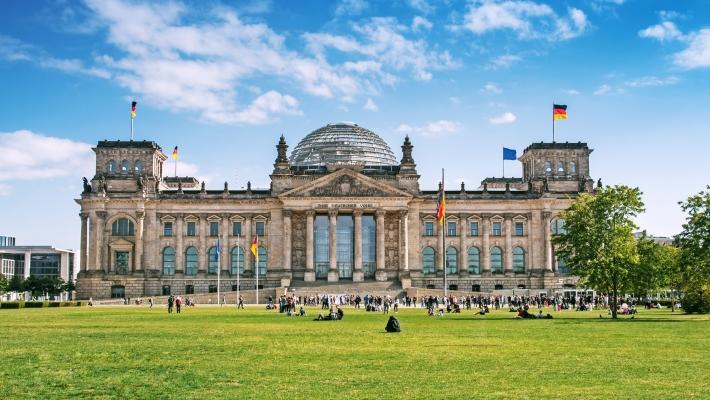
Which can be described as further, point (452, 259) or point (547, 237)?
point (452, 259)

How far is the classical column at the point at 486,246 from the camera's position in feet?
398

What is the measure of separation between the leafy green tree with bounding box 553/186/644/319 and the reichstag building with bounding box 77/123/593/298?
167 ft

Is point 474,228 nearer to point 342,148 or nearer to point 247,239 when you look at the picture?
point 342,148

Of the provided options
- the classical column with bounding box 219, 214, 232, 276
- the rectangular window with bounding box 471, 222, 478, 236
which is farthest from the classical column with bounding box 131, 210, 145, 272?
the rectangular window with bounding box 471, 222, 478, 236

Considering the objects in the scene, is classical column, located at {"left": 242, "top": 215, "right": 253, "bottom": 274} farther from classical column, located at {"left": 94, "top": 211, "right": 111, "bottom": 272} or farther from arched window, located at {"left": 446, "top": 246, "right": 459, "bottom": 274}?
arched window, located at {"left": 446, "top": 246, "right": 459, "bottom": 274}

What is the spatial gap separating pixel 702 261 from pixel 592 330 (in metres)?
20.1

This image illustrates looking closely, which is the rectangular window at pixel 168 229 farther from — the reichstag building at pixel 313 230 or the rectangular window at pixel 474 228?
the rectangular window at pixel 474 228

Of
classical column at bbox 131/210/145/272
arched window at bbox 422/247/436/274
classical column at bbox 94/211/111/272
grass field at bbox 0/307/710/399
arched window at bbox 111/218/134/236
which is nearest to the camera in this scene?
grass field at bbox 0/307/710/399

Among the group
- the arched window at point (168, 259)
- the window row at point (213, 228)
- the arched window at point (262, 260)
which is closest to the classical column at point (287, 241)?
the arched window at point (262, 260)

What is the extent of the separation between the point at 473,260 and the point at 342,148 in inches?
1069

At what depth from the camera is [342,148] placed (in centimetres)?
13175

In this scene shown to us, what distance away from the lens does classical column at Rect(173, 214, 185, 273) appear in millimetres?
119688

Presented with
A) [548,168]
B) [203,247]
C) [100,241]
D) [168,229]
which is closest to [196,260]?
[203,247]

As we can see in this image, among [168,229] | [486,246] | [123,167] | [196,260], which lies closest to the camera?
[196,260]
